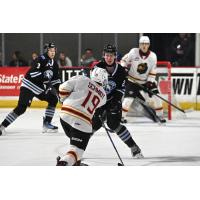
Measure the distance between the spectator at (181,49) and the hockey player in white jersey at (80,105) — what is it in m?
6.06

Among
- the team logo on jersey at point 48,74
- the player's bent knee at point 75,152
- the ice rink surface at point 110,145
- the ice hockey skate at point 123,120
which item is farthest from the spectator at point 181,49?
the player's bent knee at point 75,152

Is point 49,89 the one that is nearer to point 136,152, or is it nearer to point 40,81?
point 40,81

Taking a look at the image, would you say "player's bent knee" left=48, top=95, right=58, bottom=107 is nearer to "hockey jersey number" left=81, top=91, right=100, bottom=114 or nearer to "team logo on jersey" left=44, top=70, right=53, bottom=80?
→ "team logo on jersey" left=44, top=70, right=53, bottom=80

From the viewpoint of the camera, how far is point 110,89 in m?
5.49

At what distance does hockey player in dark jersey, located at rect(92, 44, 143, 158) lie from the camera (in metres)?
5.29

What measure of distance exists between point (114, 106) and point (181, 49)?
5359 mm

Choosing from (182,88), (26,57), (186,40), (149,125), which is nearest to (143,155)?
(149,125)

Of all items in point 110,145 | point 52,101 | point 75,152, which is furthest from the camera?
point 52,101

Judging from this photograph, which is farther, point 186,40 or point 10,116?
point 186,40

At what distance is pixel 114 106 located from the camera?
17.6 ft

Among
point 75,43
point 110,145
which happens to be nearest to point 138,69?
point 110,145

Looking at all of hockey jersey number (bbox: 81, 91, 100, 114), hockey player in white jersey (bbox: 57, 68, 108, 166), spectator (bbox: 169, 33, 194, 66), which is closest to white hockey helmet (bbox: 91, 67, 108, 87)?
hockey player in white jersey (bbox: 57, 68, 108, 166)
